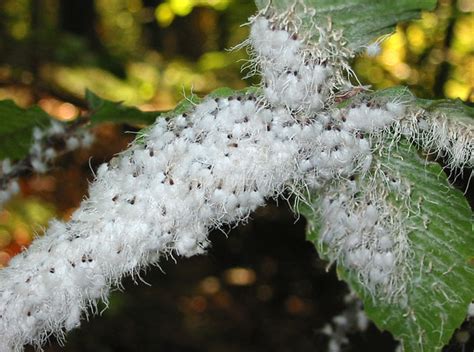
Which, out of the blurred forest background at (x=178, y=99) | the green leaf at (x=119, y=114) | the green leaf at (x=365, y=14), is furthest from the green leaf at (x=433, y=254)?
the blurred forest background at (x=178, y=99)

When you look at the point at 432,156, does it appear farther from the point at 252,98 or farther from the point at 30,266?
the point at 30,266

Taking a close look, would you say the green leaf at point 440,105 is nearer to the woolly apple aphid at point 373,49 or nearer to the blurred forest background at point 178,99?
the woolly apple aphid at point 373,49

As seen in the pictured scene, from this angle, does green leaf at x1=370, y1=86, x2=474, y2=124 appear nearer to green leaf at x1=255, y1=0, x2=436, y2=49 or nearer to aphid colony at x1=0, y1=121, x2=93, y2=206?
green leaf at x1=255, y1=0, x2=436, y2=49

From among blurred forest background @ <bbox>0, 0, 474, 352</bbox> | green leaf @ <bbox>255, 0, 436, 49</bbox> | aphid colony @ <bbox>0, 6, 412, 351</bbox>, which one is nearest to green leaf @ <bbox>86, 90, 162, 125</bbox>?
aphid colony @ <bbox>0, 6, 412, 351</bbox>

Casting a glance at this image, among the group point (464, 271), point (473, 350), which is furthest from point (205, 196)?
point (473, 350)

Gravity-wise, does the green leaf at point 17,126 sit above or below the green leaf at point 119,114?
below

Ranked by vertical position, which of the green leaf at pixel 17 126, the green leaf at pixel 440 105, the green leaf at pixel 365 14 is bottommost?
the green leaf at pixel 17 126
